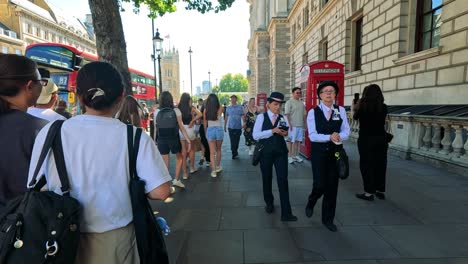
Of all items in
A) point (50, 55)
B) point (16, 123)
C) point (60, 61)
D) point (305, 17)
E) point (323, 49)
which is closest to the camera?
point (16, 123)

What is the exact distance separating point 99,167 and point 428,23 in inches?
457

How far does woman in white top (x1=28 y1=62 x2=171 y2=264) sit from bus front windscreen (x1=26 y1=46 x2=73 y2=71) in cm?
1330

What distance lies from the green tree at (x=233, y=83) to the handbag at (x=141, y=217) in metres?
131

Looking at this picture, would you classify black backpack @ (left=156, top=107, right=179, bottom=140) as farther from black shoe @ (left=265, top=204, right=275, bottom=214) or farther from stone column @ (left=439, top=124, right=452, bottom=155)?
stone column @ (left=439, top=124, right=452, bottom=155)

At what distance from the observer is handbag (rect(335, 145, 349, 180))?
152 inches

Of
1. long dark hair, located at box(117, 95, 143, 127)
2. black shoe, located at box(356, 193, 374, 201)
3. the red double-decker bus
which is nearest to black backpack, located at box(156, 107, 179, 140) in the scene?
long dark hair, located at box(117, 95, 143, 127)

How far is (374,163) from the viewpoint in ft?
17.0

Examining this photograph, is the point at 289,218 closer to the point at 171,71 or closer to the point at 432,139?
the point at 432,139

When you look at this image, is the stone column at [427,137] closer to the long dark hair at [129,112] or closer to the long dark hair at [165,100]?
the long dark hair at [165,100]

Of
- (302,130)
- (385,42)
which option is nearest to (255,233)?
(302,130)

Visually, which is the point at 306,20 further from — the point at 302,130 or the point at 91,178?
the point at 91,178

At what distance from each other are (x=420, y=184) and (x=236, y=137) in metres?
5.12

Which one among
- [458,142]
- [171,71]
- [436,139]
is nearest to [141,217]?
[458,142]

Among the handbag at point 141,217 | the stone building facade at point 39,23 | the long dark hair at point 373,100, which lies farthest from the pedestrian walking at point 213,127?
the stone building facade at point 39,23
